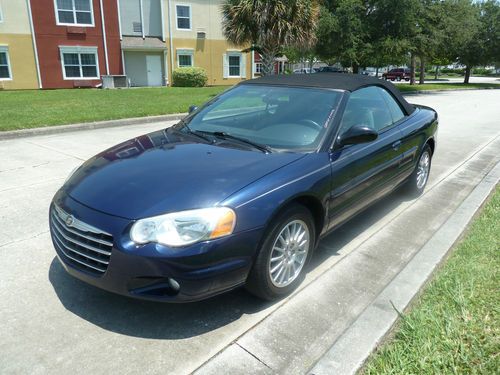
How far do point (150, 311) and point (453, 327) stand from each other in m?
1.98

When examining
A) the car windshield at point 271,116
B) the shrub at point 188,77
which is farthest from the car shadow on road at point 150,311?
the shrub at point 188,77

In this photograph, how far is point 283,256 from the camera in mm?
3002

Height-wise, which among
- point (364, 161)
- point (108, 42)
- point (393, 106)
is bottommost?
point (364, 161)

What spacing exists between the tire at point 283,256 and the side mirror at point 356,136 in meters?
0.71

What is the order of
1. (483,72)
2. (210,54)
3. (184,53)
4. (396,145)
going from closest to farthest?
(396,145), (184,53), (210,54), (483,72)

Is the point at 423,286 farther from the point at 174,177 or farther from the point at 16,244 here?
the point at 16,244

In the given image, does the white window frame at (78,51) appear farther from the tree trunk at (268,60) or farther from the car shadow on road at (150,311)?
the car shadow on road at (150,311)

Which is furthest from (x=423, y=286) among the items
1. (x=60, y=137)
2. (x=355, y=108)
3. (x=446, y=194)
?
(x=60, y=137)

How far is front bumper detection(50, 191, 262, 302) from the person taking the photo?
7.95 ft

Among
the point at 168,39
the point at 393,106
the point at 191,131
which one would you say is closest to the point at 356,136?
the point at 191,131

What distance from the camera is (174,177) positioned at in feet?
9.26

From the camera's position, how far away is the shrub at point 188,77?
2614cm

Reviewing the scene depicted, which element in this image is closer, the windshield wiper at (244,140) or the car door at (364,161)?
the windshield wiper at (244,140)

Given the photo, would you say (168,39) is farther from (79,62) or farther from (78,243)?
(78,243)
